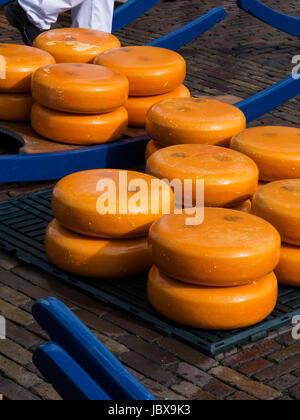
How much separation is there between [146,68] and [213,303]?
6.84ft

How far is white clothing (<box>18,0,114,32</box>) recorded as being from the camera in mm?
6164

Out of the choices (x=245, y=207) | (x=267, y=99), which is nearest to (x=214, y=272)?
(x=245, y=207)

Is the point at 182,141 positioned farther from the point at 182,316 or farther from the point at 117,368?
the point at 117,368

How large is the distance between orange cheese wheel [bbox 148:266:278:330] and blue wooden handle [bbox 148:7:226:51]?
322cm

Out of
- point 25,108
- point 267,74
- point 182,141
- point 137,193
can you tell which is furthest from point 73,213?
point 267,74

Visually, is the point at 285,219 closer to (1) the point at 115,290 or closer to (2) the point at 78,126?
(1) the point at 115,290

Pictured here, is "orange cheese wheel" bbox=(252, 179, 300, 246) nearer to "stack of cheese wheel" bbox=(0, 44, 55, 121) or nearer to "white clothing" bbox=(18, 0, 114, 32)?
"stack of cheese wheel" bbox=(0, 44, 55, 121)

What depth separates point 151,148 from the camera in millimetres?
4551

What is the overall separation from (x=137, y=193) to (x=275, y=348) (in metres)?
0.93

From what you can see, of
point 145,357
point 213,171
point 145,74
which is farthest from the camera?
point 145,74

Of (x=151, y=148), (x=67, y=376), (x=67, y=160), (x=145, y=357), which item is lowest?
(x=145, y=357)

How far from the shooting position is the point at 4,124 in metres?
5.11

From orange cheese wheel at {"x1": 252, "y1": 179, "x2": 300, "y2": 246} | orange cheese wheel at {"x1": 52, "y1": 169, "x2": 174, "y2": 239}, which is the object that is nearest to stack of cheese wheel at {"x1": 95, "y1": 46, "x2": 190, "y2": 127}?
orange cheese wheel at {"x1": 52, "y1": 169, "x2": 174, "y2": 239}
